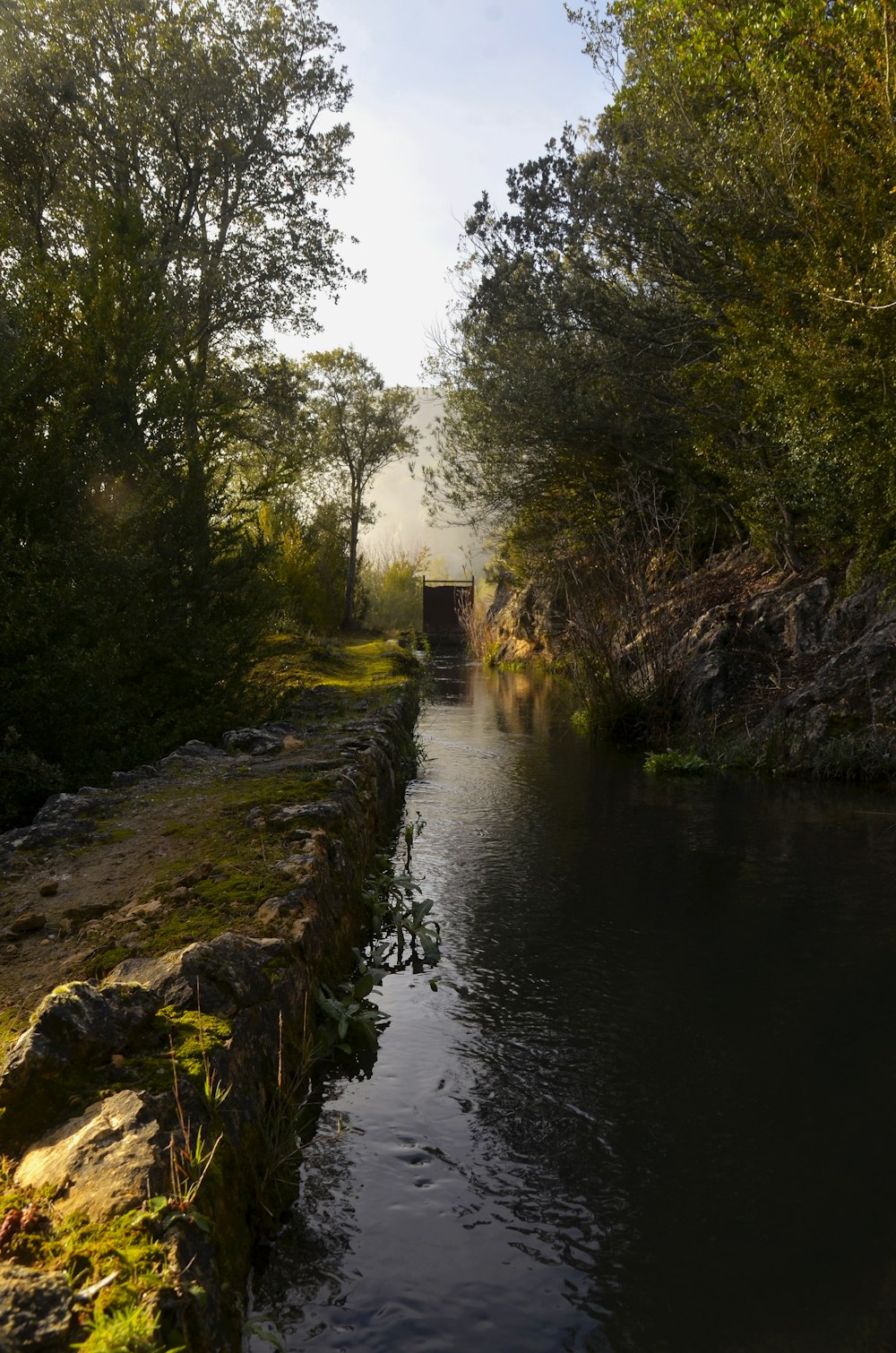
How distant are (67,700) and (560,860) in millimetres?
3521

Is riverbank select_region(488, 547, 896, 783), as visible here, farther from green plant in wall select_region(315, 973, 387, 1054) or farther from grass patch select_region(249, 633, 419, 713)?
green plant in wall select_region(315, 973, 387, 1054)

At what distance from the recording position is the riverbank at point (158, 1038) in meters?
2.01

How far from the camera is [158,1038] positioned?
9.23ft

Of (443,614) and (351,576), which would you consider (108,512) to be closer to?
(351,576)

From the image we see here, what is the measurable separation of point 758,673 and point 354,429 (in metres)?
22.5

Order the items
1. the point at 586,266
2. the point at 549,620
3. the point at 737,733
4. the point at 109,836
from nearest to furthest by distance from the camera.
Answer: the point at 109,836
the point at 737,733
the point at 586,266
the point at 549,620

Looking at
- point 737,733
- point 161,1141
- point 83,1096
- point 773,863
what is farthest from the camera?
point 737,733

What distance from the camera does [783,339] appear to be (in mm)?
11078

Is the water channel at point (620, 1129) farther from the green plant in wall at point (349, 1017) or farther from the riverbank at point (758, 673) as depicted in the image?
the riverbank at point (758, 673)

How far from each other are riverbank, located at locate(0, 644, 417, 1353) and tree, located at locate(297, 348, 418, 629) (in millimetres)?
25433

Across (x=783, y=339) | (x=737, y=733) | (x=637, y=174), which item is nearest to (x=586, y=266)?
(x=637, y=174)

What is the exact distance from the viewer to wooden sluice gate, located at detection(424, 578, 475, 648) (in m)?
36.9

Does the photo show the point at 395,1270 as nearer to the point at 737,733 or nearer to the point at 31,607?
the point at 31,607

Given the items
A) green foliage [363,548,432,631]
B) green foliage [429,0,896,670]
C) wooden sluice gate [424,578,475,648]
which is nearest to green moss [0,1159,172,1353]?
green foliage [429,0,896,670]
